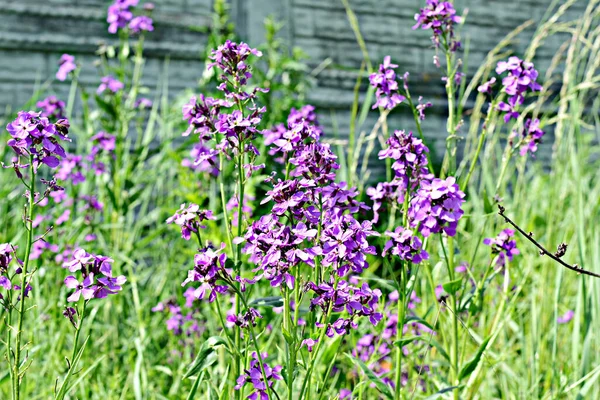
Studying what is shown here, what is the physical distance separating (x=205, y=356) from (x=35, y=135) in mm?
431

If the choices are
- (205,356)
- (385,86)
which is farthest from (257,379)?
(385,86)

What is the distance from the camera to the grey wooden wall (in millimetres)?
4941

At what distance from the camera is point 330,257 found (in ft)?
3.52

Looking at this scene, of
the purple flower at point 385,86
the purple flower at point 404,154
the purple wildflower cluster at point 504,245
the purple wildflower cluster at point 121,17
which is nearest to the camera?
the purple flower at point 404,154

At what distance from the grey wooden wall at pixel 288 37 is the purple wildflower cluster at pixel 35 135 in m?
3.70

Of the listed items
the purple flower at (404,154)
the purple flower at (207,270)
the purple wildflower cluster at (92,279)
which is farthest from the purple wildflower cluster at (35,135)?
the purple flower at (404,154)

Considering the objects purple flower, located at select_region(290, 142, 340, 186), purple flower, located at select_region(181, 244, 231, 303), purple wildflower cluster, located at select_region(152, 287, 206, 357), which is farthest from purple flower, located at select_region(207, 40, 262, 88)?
purple wildflower cluster, located at select_region(152, 287, 206, 357)

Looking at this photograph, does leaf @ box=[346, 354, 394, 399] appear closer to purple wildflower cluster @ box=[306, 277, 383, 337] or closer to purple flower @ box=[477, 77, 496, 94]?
purple wildflower cluster @ box=[306, 277, 383, 337]

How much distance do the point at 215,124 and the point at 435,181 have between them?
0.37 meters

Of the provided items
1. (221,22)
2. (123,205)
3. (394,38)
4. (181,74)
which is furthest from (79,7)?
(123,205)

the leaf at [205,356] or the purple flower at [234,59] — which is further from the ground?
the purple flower at [234,59]

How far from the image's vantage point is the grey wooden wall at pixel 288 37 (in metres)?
4.94

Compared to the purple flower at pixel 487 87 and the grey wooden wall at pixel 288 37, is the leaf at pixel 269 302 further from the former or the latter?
the grey wooden wall at pixel 288 37

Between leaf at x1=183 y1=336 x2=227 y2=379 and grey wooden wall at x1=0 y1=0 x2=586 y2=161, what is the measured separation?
12.1ft
